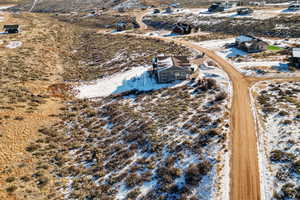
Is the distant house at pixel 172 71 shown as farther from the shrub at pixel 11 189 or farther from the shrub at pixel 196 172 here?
the shrub at pixel 11 189

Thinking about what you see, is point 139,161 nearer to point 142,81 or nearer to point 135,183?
point 135,183

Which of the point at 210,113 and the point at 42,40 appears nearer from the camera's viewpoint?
the point at 210,113

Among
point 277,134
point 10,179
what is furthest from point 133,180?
point 277,134

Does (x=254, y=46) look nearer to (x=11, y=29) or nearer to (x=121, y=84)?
(x=121, y=84)

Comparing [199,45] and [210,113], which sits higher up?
[199,45]

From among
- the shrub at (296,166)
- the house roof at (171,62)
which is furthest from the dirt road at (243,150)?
the house roof at (171,62)

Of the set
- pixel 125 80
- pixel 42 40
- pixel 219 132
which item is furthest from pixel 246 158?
pixel 42 40

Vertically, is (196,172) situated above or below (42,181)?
above
